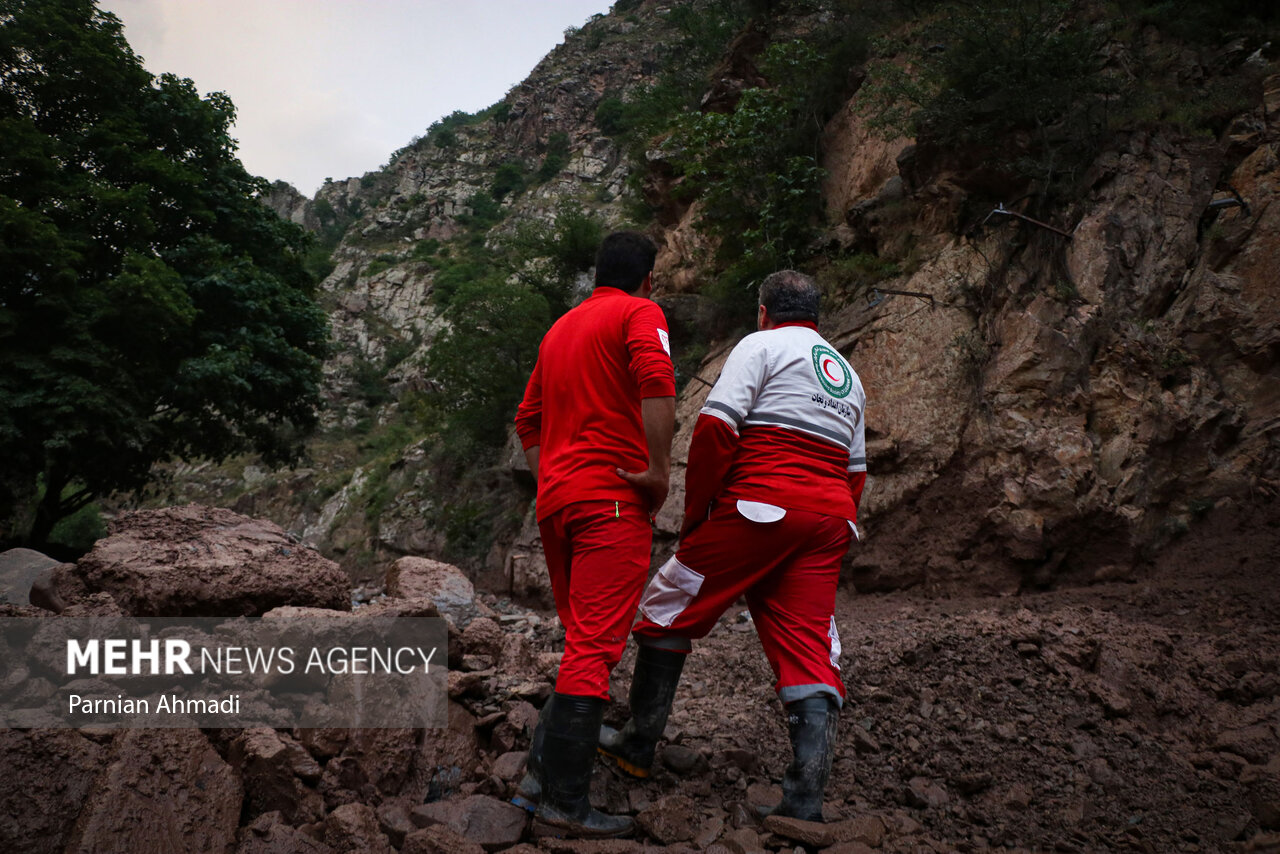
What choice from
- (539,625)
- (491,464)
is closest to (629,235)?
(539,625)

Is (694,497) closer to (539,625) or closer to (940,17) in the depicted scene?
(539,625)

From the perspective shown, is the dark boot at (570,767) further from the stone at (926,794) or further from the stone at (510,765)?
the stone at (926,794)

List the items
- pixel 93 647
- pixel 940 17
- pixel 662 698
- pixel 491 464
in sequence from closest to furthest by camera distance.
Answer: pixel 662 698, pixel 93 647, pixel 940 17, pixel 491 464

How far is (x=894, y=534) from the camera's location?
6277 mm

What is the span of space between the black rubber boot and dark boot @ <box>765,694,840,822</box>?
18.6 inches

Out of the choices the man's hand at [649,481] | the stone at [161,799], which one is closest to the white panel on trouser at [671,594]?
the man's hand at [649,481]

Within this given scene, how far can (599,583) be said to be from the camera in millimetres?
2371

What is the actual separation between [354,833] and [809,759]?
1425 mm

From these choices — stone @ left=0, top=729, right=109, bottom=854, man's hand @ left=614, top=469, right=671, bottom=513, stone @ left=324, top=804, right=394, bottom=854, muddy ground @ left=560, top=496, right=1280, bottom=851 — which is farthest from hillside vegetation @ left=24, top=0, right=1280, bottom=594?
stone @ left=0, top=729, right=109, bottom=854

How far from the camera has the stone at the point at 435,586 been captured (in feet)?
14.4

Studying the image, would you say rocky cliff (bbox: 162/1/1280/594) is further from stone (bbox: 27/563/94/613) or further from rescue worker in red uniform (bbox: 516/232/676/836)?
stone (bbox: 27/563/94/613)

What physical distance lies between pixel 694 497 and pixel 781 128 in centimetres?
813

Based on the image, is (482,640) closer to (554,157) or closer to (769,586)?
(769,586)

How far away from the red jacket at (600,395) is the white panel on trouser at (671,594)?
324 mm
